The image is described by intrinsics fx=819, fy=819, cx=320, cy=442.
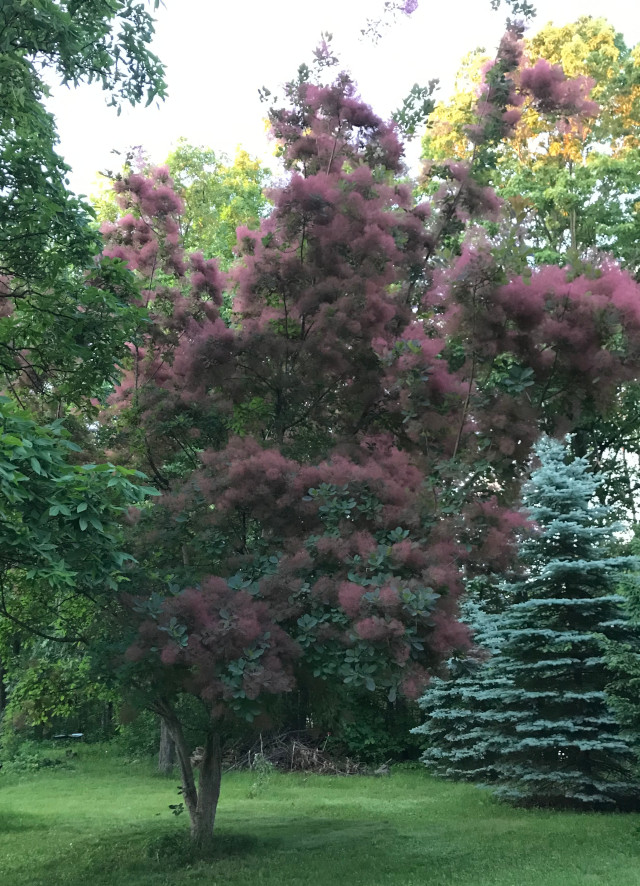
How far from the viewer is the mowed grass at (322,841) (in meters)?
7.66

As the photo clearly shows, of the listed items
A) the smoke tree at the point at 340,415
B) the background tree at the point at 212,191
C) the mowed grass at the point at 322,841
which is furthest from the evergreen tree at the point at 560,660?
the background tree at the point at 212,191

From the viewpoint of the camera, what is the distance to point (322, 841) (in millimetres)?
9578

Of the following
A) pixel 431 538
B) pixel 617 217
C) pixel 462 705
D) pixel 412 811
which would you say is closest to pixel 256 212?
pixel 617 217

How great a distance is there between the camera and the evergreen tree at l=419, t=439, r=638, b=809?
11.5 metres

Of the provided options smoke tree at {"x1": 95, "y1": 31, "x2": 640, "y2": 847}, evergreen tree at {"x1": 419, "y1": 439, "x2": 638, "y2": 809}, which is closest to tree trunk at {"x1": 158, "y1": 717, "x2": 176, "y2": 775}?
evergreen tree at {"x1": 419, "y1": 439, "x2": 638, "y2": 809}

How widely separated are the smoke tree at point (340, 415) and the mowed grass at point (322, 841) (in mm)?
976

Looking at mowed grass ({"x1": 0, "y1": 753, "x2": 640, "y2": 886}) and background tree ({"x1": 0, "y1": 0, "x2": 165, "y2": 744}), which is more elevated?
background tree ({"x1": 0, "y1": 0, "x2": 165, "y2": 744})

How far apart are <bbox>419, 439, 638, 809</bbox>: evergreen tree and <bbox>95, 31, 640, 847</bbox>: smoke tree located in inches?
204

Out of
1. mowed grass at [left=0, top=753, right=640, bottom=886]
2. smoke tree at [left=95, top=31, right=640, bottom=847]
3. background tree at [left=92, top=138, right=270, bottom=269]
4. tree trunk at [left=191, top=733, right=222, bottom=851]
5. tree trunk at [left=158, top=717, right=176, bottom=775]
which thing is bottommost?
mowed grass at [left=0, top=753, right=640, bottom=886]

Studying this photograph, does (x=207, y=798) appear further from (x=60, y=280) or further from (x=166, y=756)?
(x=166, y=756)

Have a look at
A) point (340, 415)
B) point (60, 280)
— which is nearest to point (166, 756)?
point (340, 415)

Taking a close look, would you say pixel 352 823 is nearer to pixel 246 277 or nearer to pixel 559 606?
pixel 559 606

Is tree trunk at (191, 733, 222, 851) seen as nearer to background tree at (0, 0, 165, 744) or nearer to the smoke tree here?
the smoke tree

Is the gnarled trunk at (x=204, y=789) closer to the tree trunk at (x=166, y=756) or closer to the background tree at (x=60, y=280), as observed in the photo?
the background tree at (x=60, y=280)
